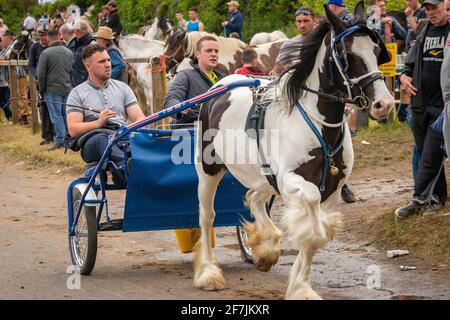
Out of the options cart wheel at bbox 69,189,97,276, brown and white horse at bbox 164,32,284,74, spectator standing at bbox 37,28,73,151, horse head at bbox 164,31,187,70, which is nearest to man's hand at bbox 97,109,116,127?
cart wheel at bbox 69,189,97,276

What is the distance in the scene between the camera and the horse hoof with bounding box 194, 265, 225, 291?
7.89 metres

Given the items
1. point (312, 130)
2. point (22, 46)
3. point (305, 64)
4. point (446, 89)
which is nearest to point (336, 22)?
point (305, 64)

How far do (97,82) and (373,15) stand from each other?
817 centimetres

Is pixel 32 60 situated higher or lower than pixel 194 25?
lower

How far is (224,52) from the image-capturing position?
1798cm

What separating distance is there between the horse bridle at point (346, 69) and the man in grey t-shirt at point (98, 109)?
7.85 ft

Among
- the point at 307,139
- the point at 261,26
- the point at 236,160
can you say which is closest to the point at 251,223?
the point at 236,160

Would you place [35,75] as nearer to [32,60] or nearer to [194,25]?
[32,60]

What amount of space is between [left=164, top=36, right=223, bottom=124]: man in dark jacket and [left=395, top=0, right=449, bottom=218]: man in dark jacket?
193 centimetres

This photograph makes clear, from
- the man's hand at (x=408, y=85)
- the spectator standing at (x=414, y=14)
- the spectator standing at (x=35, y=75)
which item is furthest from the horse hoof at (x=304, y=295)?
the spectator standing at (x=35, y=75)

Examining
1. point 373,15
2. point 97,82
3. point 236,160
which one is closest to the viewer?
point 236,160

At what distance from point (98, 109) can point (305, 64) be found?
2481mm
